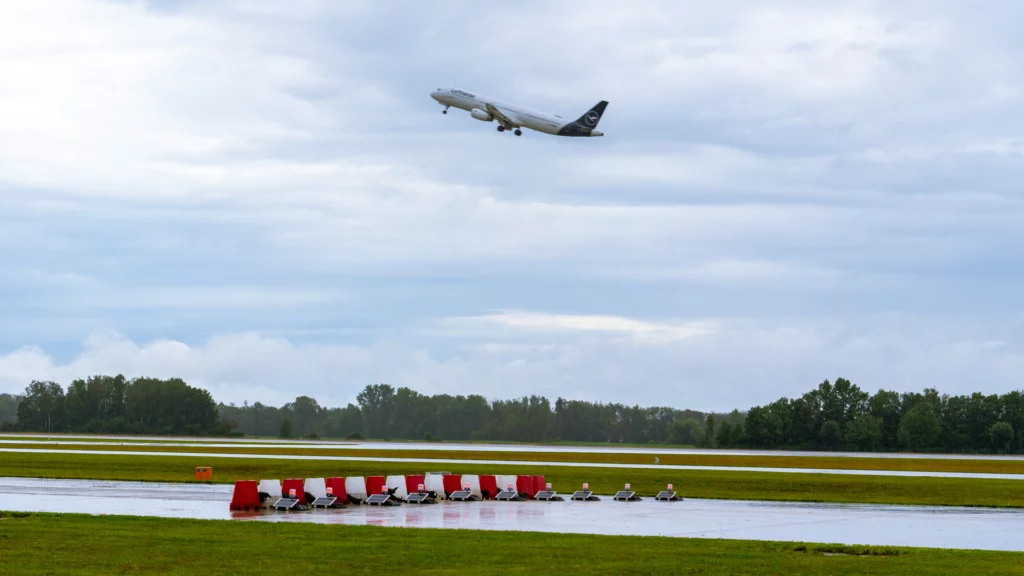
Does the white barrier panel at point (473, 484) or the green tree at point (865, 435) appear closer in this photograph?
the white barrier panel at point (473, 484)

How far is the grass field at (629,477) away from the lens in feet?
163

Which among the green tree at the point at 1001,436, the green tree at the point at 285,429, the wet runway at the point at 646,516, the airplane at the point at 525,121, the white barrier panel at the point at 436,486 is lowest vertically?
the wet runway at the point at 646,516

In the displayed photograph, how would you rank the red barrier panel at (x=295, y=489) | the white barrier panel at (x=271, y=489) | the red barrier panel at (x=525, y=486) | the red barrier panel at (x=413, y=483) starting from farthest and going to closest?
1. the red barrier panel at (x=525, y=486)
2. the red barrier panel at (x=413, y=483)
3. the white barrier panel at (x=271, y=489)
4. the red barrier panel at (x=295, y=489)

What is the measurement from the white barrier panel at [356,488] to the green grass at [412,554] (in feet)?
31.2

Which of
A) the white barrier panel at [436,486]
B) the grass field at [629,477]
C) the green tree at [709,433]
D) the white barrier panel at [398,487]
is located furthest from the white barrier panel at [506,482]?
the green tree at [709,433]

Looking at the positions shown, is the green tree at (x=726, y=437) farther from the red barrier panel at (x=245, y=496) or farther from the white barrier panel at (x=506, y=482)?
the red barrier panel at (x=245, y=496)

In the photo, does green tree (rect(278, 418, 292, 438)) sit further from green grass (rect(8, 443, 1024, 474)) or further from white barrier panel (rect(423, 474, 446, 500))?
white barrier panel (rect(423, 474, 446, 500))

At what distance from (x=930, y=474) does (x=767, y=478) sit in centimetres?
1395

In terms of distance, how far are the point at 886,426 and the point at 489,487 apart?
369ft

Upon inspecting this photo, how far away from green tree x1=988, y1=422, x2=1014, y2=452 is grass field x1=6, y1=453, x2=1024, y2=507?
74.0 metres

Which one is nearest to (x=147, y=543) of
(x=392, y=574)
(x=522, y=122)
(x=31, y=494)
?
(x=392, y=574)

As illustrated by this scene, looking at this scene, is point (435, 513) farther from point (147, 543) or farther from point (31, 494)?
point (31, 494)

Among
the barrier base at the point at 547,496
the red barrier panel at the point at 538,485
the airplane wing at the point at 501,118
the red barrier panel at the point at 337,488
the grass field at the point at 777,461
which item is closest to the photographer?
the red barrier panel at the point at 337,488

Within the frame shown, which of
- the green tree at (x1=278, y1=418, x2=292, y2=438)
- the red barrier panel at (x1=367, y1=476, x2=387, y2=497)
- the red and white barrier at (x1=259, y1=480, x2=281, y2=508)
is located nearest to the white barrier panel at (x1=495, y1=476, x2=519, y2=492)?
the red barrier panel at (x1=367, y1=476, x2=387, y2=497)
